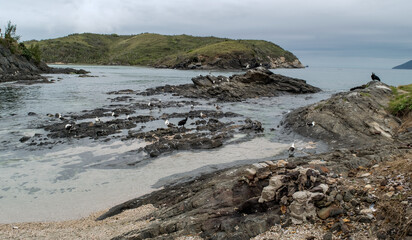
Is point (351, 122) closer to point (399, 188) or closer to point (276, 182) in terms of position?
point (399, 188)

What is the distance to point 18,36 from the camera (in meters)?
80.9

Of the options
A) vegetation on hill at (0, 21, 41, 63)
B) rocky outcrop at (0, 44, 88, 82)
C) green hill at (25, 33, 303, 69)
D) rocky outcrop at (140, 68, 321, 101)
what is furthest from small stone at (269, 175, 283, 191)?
green hill at (25, 33, 303, 69)

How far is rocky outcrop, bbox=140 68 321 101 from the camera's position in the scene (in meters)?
44.4

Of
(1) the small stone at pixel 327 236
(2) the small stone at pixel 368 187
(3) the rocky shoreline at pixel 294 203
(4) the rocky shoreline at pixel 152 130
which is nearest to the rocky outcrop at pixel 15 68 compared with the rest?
(4) the rocky shoreline at pixel 152 130

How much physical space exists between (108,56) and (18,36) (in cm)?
10929

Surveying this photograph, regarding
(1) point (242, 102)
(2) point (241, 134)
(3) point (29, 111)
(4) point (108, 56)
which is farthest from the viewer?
(4) point (108, 56)

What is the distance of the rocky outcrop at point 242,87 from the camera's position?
146ft

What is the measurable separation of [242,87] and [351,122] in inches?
1066

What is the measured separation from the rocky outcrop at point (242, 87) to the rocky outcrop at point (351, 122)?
19172mm

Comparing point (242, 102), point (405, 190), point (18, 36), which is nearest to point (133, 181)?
point (405, 190)

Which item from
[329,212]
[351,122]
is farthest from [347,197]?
[351,122]

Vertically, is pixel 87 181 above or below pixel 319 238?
below

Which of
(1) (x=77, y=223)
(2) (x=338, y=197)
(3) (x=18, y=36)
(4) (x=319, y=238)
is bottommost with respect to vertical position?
(1) (x=77, y=223)

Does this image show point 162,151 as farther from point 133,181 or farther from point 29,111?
point 29,111
